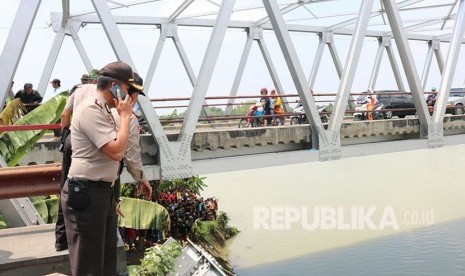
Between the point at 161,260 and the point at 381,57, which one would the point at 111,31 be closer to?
the point at 161,260

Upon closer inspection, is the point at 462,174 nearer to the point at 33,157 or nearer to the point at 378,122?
the point at 378,122

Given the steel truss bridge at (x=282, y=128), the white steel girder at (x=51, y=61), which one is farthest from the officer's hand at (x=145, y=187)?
the white steel girder at (x=51, y=61)

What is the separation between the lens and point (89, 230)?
2.81 metres

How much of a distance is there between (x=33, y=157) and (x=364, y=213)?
1532cm

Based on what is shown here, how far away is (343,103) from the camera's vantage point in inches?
355

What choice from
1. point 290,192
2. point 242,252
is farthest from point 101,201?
point 290,192

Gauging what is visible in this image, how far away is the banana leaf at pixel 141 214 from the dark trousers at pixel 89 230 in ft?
15.3

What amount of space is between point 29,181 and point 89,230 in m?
1.56

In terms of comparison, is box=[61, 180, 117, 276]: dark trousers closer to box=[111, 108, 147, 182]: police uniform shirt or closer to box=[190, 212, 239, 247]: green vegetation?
box=[111, 108, 147, 182]: police uniform shirt

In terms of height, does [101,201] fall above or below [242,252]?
above

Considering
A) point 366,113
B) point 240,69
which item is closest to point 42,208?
point 366,113

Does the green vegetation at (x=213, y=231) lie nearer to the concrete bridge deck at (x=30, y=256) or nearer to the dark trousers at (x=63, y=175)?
the concrete bridge deck at (x=30, y=256)

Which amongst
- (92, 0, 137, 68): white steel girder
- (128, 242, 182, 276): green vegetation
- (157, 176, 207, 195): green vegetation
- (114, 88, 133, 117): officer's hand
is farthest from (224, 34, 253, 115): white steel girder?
(114, 88, 133, 117): officer's hand

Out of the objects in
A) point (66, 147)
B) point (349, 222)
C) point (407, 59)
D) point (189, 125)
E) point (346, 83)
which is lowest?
point (349, 222)
